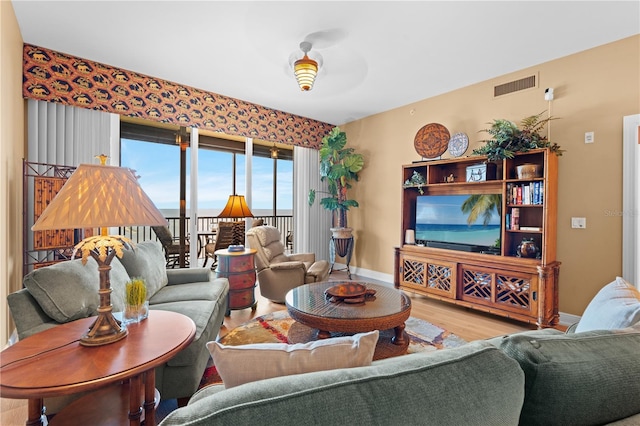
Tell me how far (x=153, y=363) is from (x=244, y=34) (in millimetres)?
2822

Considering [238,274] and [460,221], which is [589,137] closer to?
[460,221]

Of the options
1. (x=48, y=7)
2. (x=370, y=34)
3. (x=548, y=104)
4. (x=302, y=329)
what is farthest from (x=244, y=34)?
(x=548, y=104)

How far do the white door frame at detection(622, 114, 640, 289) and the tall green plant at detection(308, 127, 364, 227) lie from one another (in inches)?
128

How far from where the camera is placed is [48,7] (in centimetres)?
246

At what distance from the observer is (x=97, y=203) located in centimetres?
122

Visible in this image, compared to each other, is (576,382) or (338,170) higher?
(338,170)

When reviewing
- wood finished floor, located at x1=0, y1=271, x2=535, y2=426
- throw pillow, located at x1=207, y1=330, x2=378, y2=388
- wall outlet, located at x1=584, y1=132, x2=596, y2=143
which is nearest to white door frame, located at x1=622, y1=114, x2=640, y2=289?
wall outlet, located at x1=584, y1=132, x2=596, y2=143

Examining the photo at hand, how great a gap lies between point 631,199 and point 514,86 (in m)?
1.70

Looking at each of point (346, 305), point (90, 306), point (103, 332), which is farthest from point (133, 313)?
point (346, 305)

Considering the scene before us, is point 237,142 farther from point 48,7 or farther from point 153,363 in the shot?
point 153,363

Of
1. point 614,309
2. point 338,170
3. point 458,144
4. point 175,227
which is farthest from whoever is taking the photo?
point 175,227

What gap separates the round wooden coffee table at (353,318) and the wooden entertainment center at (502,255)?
4.61 feet

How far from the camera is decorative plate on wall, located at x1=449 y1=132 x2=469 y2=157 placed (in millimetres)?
3832

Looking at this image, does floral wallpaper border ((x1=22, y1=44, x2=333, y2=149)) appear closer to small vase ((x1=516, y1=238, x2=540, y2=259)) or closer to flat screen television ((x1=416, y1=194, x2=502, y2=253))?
flat screen television ((x1=416, y1=194, x2=502, y2=253))
